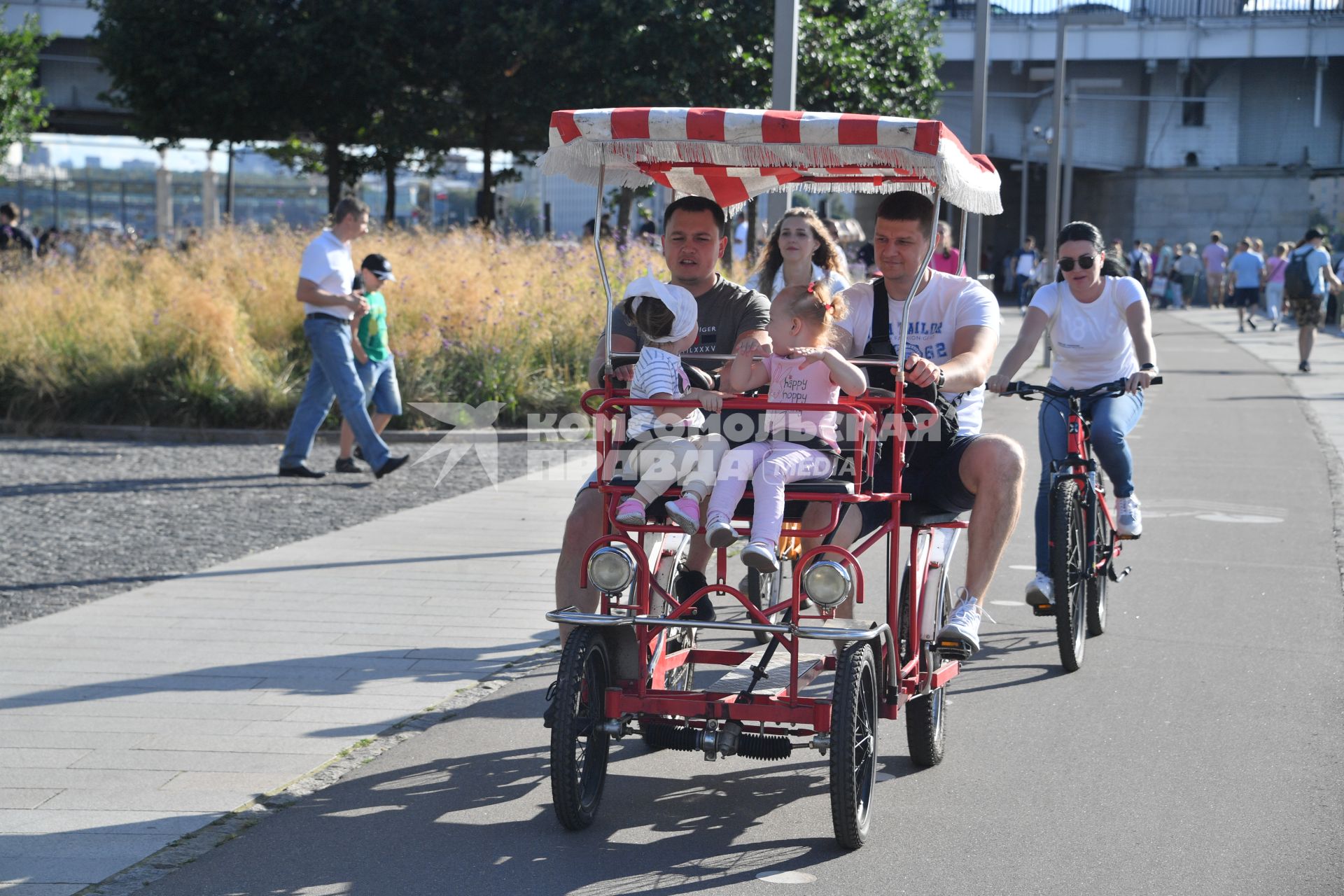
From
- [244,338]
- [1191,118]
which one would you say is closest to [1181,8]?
[1191,118]

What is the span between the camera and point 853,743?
4355 millimetres

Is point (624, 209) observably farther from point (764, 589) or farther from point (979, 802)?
point (979, 802)

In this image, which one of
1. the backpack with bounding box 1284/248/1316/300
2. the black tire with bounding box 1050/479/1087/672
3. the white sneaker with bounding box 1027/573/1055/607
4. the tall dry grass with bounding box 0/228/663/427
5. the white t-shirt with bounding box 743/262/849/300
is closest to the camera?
the black tire with bounding box 1050/479/1087/672

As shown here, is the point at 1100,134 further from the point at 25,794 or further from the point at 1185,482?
the point at 25,794

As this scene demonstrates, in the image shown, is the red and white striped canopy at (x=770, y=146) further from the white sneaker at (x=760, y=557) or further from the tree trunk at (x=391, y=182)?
the tree trunk at (x=391, y=182)

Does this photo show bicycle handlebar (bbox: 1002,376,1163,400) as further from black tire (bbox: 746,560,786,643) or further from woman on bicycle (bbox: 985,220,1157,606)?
black tire (bbox: 746,560,786,643)

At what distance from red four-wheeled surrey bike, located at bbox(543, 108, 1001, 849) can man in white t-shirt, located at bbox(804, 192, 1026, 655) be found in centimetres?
9

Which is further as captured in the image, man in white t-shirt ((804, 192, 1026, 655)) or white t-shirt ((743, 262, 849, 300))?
white t-shirt ((743, 262, 849, 300))

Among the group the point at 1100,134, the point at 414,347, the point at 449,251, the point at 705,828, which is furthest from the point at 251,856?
the point at 1100,134

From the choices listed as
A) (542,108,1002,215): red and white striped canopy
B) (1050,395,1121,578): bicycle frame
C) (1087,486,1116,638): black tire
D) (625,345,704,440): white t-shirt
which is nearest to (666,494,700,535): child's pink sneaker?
(625,345,704,440): white t-shirt

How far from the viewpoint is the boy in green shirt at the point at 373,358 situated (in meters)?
11.6

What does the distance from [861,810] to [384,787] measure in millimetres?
1557

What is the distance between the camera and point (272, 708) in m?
5.74

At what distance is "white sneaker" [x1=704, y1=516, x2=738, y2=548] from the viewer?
4494 millimetres
